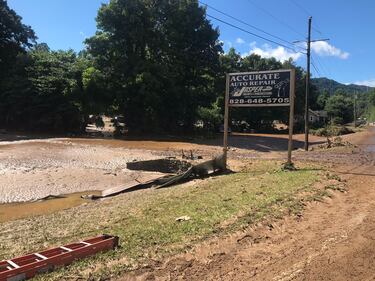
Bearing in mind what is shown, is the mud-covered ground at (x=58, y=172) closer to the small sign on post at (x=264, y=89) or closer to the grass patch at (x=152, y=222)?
the grass patch at (x=152, y=222)

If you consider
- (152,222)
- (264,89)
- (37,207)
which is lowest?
(37,207)

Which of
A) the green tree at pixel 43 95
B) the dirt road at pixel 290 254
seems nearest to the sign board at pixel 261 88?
the dirt road at pixel 290 254

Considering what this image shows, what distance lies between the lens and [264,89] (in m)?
14.8

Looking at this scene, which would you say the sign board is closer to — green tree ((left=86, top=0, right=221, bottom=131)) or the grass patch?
the grass patch

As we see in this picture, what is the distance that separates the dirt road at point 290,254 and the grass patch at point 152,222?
13.5 inches

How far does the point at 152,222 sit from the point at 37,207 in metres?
5.38

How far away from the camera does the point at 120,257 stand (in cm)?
566

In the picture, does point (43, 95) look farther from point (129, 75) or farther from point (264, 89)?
point (264, 89)

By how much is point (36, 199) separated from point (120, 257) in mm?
7766

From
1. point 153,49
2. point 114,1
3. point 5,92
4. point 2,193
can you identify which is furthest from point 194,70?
point 2,193

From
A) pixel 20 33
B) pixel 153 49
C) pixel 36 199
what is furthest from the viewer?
pixel 20 33

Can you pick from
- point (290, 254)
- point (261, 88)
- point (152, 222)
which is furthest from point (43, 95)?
point (290, 254)

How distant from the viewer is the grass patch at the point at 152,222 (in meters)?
5.70

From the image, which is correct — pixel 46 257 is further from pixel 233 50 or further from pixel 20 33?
pixel 233 50
